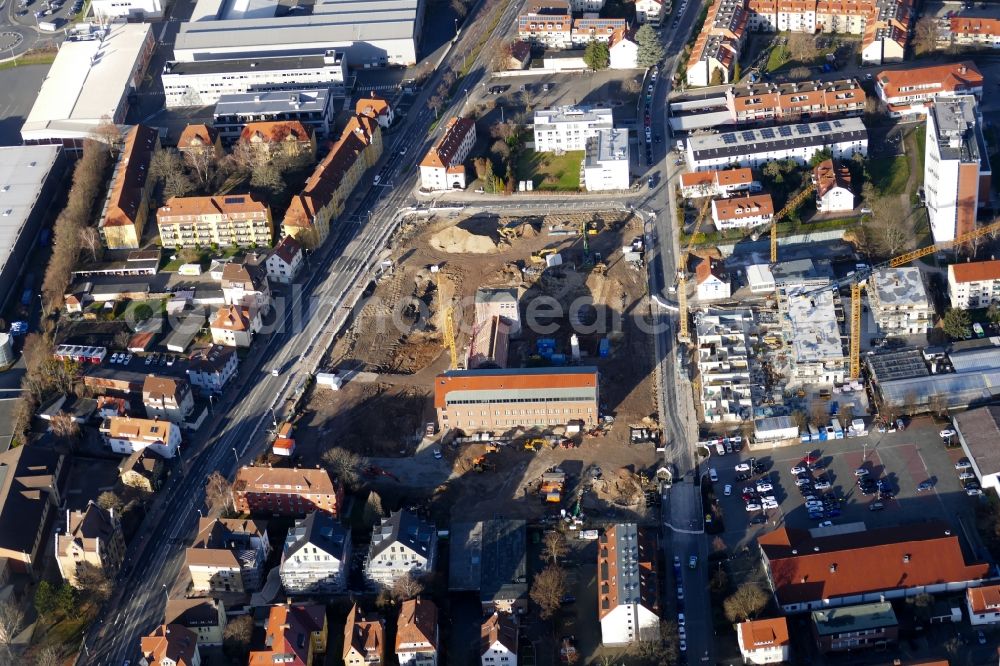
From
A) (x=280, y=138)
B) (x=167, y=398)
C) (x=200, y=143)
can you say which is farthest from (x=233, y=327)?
(x=200, y=143)

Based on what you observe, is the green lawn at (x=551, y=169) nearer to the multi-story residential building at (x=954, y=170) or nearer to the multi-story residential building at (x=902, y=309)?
the multi-story residential building at (x=954, y=170)

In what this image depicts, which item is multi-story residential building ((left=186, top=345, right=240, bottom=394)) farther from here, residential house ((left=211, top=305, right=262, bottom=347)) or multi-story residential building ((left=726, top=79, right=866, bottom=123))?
multi-story residential building ((left=726, top=79, right=866, bottom=123))

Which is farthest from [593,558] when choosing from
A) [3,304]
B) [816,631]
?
[3,304]

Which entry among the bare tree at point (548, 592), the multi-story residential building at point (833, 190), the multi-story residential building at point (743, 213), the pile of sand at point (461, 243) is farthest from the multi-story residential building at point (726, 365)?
the pile of sand at point (461, 243)

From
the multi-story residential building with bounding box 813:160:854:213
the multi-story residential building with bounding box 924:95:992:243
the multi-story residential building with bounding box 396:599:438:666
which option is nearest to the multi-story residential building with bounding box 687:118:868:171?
the multi-story residential building with bounding box 813:160:854:213

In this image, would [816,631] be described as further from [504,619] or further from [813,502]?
[504,619]
